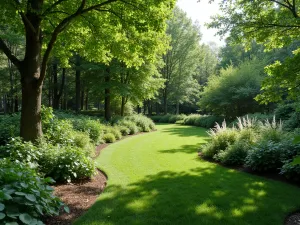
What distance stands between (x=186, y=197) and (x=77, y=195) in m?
2.31

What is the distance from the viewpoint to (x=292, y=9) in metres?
7.30

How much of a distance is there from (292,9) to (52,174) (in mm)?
8401

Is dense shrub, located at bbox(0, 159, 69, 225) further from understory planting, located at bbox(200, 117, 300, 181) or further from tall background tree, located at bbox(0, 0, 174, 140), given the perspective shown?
understory planting, located at bbox(200, 117, 300, 181)

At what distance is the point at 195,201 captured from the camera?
4.71m

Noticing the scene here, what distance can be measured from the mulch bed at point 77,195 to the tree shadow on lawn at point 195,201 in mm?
198

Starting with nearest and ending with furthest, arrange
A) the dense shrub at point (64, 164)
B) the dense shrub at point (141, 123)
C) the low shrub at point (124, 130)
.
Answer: the dense shrub at point (64, 164) < the low shrub at point (124, 130) < the dense shrub at point (141, 123)

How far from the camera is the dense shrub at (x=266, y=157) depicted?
648 centimetres

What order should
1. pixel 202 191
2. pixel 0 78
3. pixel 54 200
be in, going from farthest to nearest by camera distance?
pixel 0 78
pixel 202 191
pixel 54 200

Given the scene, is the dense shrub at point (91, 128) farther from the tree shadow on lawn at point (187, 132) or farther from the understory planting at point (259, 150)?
the tree shadow on lawn at point (187, 132)

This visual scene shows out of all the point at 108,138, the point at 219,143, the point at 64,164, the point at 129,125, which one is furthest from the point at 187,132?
the point at 64,164

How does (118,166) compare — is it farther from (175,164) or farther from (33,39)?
(33,39)

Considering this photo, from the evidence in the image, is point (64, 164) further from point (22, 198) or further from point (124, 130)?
point (124, 130)

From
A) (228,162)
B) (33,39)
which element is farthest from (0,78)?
(228,162)


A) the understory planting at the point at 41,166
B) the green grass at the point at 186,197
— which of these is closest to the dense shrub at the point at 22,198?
the understory planting at the point at 41,166
